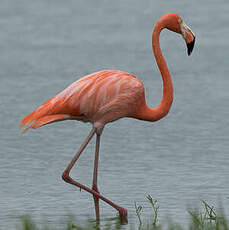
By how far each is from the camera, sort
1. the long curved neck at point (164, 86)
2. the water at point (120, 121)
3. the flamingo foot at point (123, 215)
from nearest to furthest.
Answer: the flamingo foot at point (123, 215), the long curved neck at point (164, 86), the water at point (120, 121)

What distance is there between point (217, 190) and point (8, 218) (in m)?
2.11

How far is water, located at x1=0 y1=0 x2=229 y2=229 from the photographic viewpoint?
843 cm

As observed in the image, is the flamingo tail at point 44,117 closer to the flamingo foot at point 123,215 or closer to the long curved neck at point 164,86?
the long curved neck at point 164,86

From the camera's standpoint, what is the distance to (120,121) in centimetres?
1167

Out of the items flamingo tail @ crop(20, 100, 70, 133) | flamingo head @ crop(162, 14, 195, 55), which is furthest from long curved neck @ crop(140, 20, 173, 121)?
flamingo tail @ crop(20, 100, 70, 133)

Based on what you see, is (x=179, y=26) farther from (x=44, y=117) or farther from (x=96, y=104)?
(x=44, y=117)

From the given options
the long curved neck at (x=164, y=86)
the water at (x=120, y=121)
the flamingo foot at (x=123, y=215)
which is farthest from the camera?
the water at (x=120, y=121)

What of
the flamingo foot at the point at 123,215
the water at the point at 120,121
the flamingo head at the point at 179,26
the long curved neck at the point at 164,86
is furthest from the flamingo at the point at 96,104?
the water at the point at 120,121

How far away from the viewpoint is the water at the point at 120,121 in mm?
8430

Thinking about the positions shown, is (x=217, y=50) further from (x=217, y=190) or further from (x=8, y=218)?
(x=8, y=218)

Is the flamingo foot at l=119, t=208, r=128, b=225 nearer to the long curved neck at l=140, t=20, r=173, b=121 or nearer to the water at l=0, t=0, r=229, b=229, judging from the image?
the water at l=0, t=0, r=229, b=229

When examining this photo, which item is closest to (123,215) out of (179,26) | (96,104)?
(96,104)

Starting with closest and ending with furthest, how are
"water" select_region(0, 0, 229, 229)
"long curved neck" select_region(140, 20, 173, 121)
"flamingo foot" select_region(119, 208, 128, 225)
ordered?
"flamingo foot" select_region(119, 208, 128, 225) < "long curved neck" select_region(140, 20, 173, 121) < "water" select_region(0, 0, 229, 229)

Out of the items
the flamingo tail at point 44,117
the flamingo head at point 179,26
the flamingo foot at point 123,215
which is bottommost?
the flamingo foot at point 123,215
